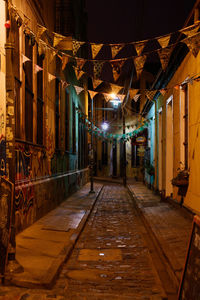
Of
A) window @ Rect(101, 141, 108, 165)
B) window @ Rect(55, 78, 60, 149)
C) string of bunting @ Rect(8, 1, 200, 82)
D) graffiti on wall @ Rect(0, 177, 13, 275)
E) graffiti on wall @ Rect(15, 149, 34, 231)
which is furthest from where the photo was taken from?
window @ Rect(101, 141, 108, 165)

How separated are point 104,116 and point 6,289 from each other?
34.5 m

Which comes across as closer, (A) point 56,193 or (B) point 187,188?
(B) point 187,188

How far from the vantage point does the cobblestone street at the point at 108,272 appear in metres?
4.27

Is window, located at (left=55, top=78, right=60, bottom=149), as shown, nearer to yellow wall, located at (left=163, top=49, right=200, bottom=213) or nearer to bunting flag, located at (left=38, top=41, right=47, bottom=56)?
bunting flag, located at (left=38, top=41, right=47, bottom=56)

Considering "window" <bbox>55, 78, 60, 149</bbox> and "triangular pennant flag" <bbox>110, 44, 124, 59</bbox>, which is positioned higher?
"triangular pennant flag" <bbox>110, 44, 124, 59</bbox>

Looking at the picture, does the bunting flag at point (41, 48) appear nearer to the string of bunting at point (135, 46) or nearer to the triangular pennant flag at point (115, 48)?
the string of bunting at point (135, 46)

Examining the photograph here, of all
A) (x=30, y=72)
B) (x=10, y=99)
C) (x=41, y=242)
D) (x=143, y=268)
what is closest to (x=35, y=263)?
(x=41, y=242)

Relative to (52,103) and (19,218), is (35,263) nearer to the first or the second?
(19,218)

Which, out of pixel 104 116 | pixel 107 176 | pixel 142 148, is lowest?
pixel 107 176

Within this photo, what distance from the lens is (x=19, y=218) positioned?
738 centimetres

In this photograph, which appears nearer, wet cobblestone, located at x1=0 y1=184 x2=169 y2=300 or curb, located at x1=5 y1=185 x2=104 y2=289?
wet cobblestone, located at x1=0 y1=184 x2=169 y2=300

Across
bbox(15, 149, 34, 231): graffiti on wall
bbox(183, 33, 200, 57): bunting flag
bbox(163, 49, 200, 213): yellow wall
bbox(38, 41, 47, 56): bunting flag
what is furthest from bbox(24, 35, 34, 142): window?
bbox(163, 49, 200, 213): yellow wall

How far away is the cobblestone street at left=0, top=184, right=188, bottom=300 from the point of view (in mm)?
4266

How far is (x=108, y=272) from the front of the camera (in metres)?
5.25
